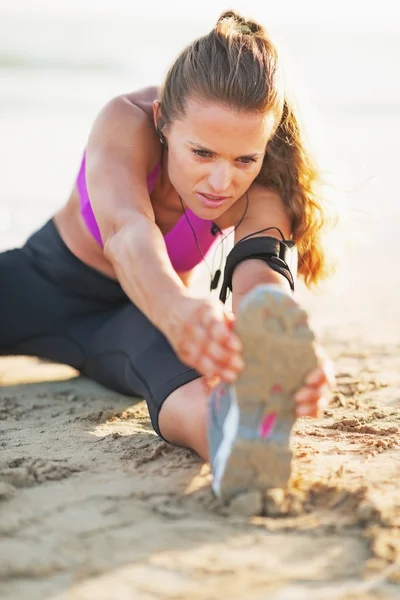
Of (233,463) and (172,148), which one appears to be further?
(172,148)

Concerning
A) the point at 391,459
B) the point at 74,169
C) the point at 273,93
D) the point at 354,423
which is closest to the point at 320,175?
the point at 273,93

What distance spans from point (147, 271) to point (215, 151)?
1.59 feet

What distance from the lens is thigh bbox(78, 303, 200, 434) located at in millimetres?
2410

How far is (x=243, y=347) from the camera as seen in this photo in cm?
165

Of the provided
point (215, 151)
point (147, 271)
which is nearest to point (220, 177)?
point (215, 151)

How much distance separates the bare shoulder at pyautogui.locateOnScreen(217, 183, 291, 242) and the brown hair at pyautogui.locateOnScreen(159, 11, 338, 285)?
25 millimetres

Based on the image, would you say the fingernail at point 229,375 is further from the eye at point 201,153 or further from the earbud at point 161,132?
the earbud at point 161,132

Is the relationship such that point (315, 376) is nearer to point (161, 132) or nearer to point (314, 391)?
point (314, 391)

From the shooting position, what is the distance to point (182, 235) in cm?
287

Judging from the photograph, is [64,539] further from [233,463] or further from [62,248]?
[62,248]

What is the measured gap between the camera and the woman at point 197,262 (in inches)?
67.0

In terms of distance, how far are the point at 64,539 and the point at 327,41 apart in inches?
763

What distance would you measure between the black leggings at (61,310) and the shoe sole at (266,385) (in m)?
1.25

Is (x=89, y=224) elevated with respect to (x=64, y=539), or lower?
elevated
